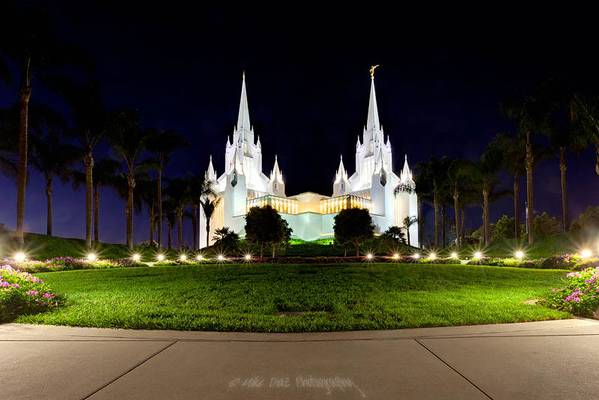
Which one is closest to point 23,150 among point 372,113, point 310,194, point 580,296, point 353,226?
point 353,226

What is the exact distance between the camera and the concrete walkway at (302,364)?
4.20 m

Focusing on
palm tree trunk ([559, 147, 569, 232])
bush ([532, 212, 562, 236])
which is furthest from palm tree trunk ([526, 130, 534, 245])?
bush ([532, 212, 562, 236])

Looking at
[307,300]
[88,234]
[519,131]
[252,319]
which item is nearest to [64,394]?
[252,319]

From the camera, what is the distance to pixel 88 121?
32.6m

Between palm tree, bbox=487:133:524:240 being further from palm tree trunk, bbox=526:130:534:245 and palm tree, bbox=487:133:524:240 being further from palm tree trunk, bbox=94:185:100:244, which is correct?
palm tree trunk, bbox=94:185:100:244

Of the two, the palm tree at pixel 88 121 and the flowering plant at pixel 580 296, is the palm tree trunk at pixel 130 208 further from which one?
the flowering plant at pixel 580 296

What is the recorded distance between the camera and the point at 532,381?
448cm

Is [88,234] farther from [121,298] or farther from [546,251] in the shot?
[546,251]

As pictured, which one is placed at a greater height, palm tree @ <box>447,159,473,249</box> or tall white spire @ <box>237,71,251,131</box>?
tall white spire @ <box>237,71,251,131</box>

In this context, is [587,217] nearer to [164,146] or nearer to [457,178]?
[457,178]

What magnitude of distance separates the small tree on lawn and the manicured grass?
2020 cm

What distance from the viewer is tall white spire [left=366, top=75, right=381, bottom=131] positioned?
85.7 m

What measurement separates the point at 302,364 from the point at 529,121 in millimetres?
37844

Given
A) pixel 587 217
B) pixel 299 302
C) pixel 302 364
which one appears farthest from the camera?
pixel 587 217
